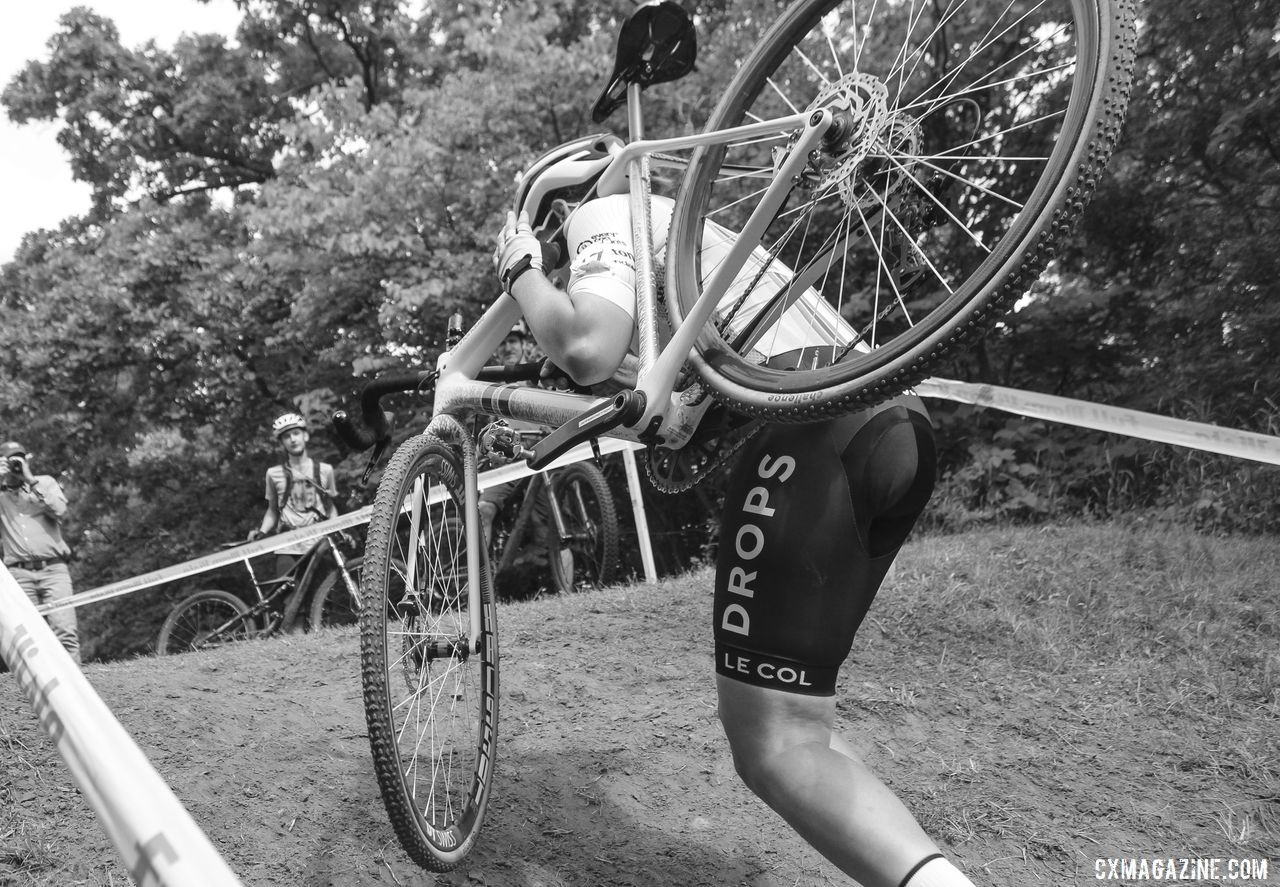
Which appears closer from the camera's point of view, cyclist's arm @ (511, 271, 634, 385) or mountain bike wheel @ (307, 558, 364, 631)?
cyclist's arm @ (511, 271, 634, 385)

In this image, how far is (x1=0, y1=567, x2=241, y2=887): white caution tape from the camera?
105 centimetres

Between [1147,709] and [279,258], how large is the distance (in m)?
11.3

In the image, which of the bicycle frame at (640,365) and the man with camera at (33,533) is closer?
the bicycle frame at (640,365)

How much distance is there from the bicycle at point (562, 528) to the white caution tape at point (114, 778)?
18.3ft

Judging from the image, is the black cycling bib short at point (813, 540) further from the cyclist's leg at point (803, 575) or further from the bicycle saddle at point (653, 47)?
the bicycle saddle at point (653, 47)

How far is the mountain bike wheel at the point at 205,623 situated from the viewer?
25.6ft

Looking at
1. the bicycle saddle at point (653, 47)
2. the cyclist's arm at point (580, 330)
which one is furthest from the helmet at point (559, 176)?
the cyclist's arm at point (580, 330)

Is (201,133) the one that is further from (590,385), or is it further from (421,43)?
(590,385)

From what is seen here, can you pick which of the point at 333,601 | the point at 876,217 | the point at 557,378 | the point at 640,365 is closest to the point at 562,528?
the point at 333,601

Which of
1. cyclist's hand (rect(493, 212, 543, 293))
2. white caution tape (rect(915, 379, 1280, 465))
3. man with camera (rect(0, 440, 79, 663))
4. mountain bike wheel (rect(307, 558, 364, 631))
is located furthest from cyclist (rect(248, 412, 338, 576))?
cyclist's hand (rect(493, 212, 543, 293))

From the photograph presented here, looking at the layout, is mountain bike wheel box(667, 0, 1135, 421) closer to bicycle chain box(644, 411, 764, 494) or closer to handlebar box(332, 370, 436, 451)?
bicycle chain box(644, 411, 764, 494)

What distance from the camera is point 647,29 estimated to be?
8.07 ft

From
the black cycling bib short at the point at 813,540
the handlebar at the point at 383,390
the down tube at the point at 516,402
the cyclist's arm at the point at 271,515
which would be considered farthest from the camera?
the cyclist's arm at the point at 271,515

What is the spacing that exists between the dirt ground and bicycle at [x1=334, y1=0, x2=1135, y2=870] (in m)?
0.41
